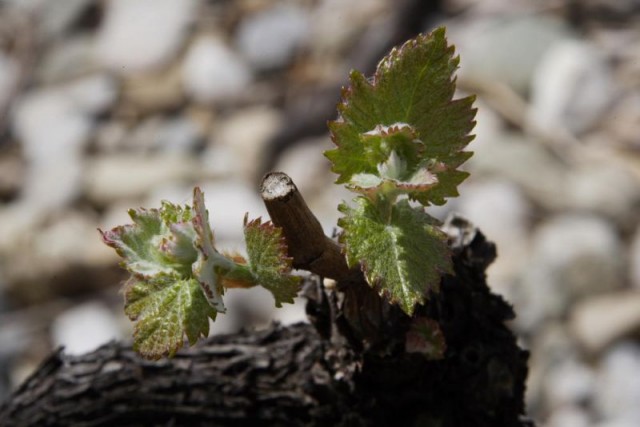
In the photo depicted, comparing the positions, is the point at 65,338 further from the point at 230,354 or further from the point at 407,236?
the point at 407,236

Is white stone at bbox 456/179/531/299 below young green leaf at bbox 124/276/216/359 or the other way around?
the other way around

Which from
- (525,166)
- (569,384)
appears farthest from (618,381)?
(525,166)

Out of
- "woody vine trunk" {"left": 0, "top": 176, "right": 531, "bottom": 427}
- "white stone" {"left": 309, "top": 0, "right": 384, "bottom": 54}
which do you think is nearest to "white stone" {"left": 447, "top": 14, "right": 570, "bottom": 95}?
"white stone" {"left": 309, "top": 0, "right": 384, "bottom": 54}

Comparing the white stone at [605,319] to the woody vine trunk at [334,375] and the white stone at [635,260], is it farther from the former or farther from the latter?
the woody vine trunk at [334,375]

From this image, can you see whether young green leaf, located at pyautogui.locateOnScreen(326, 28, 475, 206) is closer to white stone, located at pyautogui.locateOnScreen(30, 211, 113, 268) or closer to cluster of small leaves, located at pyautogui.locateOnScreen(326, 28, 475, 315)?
cluster of small leaves, located at pyautogui.locateOnScreen(326, 28, 475, 315)

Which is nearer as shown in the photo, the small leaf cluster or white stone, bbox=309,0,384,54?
the small leaf cluster

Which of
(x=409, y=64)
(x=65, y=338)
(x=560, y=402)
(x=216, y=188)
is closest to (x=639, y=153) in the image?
(x=560, y=402)

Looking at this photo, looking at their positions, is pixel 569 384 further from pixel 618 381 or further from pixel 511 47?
pixel 511 47
